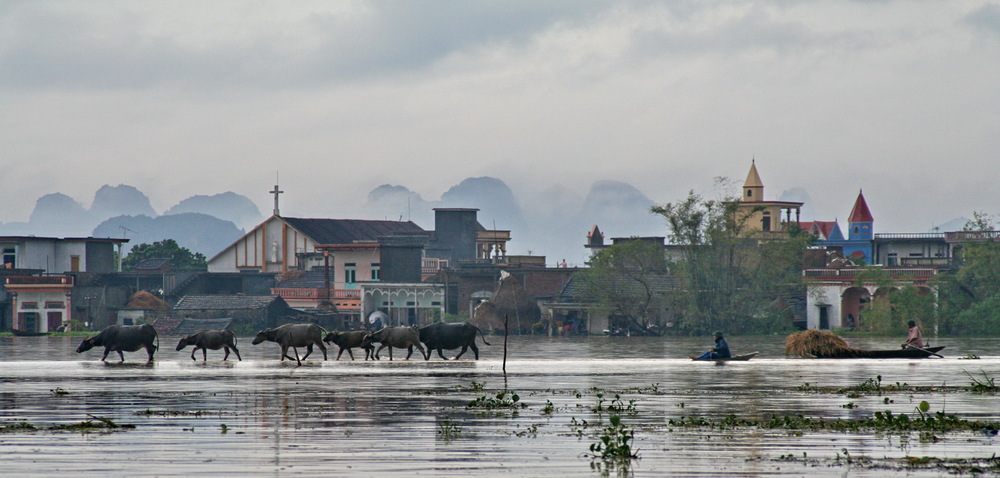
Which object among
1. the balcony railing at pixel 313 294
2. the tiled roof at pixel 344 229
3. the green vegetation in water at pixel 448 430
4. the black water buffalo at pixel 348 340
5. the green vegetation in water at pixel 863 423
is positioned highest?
the tiled roof at pixel 344 229

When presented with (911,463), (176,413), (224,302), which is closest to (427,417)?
(176,413)

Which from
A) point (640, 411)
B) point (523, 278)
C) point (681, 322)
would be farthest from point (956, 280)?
point (640, 411)

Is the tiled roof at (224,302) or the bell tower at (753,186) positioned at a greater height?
the bell tower at (753,186)

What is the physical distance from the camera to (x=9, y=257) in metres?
86.4

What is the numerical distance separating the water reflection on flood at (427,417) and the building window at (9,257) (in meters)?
57.6

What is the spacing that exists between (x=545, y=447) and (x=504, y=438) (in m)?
0.93

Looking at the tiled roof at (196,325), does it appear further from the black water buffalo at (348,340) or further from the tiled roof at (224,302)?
the black water buffalo at (348,340)

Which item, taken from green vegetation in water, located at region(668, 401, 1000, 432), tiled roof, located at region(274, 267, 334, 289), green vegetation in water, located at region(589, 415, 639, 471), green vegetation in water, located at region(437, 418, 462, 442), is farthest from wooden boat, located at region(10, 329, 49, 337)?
green vegetation in water, located at region(589, 415, 639, 471)

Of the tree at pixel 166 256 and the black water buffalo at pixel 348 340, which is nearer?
the black water buffalo at pixel 348 340

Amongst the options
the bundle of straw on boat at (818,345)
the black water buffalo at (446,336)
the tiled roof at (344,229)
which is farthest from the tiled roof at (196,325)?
the bundle of straw on boat at (818,345)

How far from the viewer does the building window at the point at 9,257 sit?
283ft

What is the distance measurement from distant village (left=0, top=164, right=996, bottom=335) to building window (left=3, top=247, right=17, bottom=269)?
3.7 inches

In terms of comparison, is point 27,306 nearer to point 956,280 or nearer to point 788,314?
point 788,314

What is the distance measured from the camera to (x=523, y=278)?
82.2 metres
